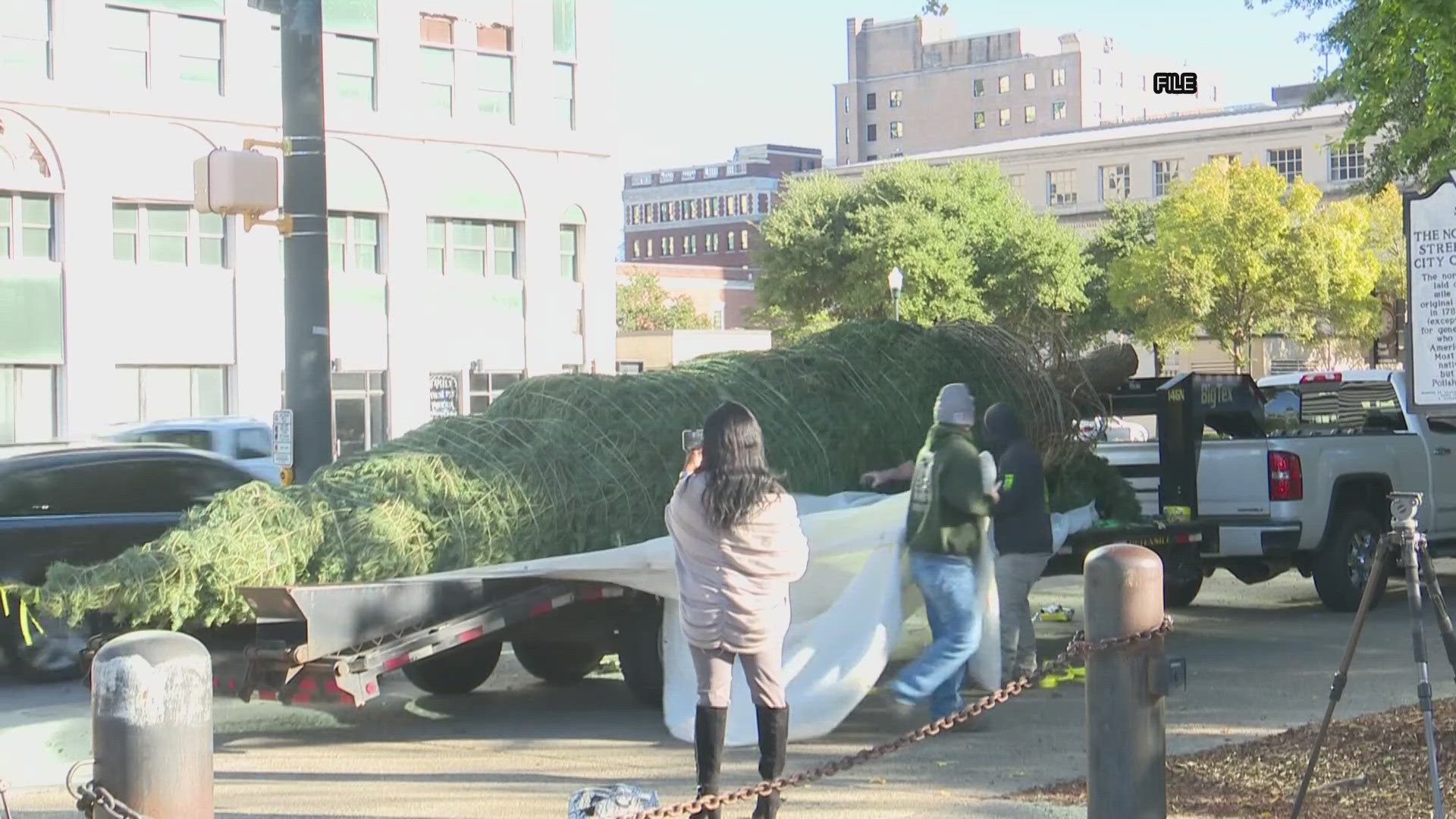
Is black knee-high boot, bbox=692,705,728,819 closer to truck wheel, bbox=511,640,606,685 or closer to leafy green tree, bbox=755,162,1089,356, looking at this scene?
truck wheel, bbox=511,640,606,685

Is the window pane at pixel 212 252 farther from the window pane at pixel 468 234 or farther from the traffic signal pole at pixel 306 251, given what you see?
the traffic signal pole at pixel 306 251

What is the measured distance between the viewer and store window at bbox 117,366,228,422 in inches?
1623

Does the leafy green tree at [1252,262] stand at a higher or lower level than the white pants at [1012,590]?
higher

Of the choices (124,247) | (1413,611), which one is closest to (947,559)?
(1413,611)

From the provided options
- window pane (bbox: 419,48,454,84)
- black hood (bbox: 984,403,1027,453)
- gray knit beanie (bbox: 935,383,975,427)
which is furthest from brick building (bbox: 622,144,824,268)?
gray knit beanie (bbox: 935,383,975,427)

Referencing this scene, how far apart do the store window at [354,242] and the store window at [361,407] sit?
2715 mm

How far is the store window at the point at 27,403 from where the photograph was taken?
129ft

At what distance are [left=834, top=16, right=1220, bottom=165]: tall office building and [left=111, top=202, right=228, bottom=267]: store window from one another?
315 ft

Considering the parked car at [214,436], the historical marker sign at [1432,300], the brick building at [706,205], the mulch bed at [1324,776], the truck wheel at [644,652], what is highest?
the brick building at [706,205]

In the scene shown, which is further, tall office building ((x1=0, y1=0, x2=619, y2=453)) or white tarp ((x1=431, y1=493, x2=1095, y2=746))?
tall office building ((x1=0, y1=0, x2=619, y2=453))

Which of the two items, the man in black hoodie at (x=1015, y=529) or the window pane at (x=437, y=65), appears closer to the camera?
the man in black hoodie at (x=1015, y=529)

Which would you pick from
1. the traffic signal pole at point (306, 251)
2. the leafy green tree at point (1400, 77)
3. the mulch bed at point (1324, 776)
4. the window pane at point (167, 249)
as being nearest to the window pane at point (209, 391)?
the window pane at point (167, 249)

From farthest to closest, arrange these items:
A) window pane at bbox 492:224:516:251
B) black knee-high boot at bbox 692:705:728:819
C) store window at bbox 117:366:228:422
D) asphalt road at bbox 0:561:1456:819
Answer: window pane at bbox 492:224:516:251 → store window at bbox 117:366:228:422 → asphalt road at bbox 0:561:1456:819 → black knee-high boot at bbox 692:705:728:819

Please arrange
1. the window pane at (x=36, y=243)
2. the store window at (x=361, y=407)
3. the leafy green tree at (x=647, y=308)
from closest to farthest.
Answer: the window pane at (x=36, y=243) → the store window at (x=361, y=407) → the leafy green tree at (x=647, y=308)
